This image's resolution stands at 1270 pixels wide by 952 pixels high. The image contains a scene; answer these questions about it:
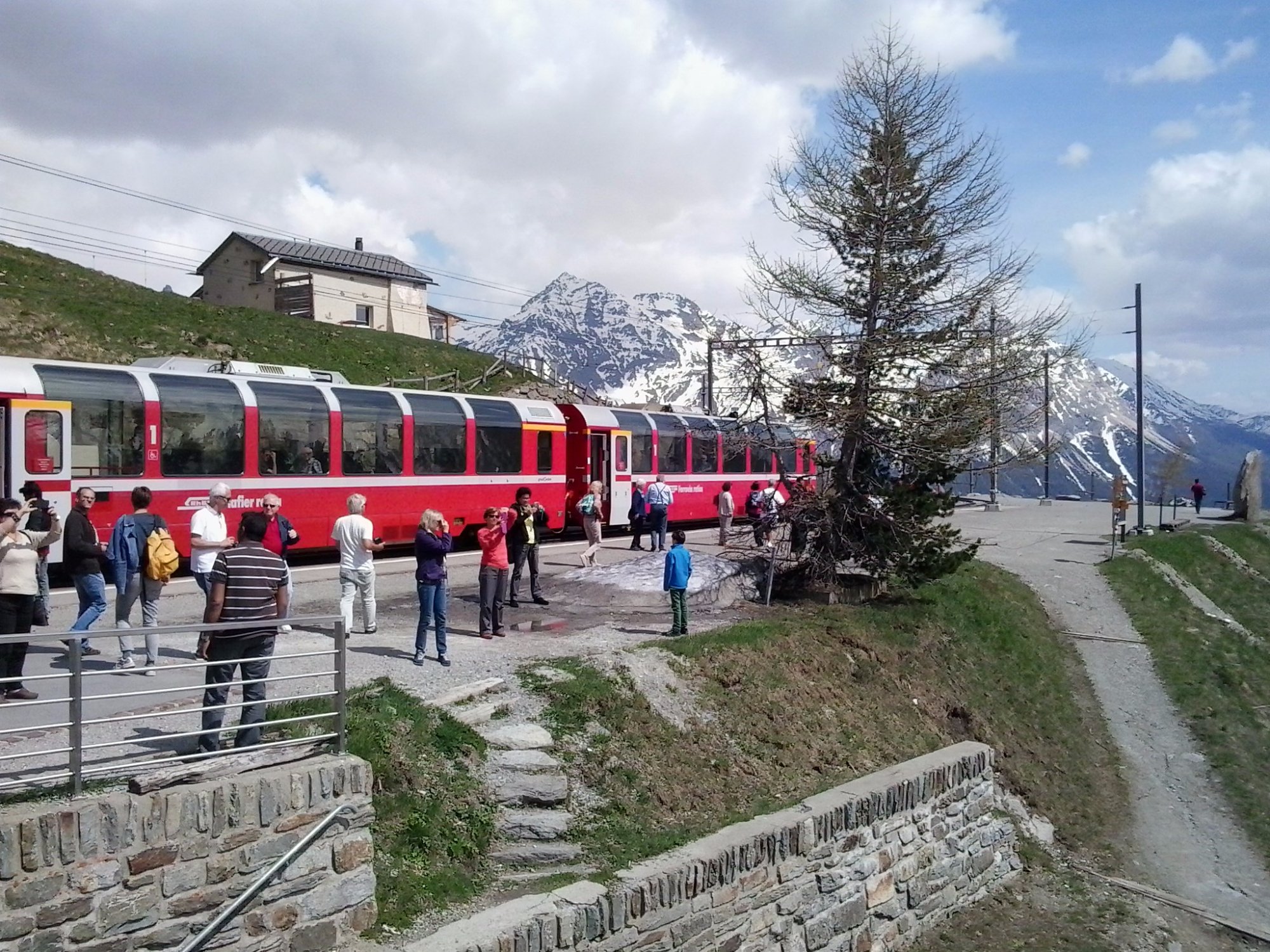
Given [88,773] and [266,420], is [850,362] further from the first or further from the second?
[88,773]

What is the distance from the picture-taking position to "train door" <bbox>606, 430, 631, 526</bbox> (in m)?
26.3

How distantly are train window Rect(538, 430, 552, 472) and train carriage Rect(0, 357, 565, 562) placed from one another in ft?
0.12

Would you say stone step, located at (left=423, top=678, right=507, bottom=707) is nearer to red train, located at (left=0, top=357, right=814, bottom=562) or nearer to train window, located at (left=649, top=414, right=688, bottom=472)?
red train, located at (left=0, top=357, right=814, bottom=562)

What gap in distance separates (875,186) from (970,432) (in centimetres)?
452

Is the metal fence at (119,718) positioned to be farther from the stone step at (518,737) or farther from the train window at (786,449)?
the train window at (786,449)

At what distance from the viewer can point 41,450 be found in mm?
14898

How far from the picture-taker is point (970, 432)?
1689 centimetres

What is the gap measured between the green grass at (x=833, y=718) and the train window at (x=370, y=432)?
8596 mm

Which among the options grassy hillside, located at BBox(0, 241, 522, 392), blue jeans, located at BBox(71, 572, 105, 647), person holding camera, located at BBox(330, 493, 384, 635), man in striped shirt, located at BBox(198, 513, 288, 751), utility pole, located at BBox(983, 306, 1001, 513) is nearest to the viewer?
man in striped shirt, located at BBox(198, 513, 288, 751)

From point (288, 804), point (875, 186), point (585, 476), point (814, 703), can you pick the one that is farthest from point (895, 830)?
point (585, 476)

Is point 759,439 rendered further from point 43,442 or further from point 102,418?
point 43,442

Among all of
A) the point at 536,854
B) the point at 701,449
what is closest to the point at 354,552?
the point at 536,854

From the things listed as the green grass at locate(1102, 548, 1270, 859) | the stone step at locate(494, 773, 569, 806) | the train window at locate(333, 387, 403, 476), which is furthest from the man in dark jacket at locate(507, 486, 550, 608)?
the green grass at locate(1102, 548, 1270, 859)

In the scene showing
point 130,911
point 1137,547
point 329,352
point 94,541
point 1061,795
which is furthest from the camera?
point 329,352
